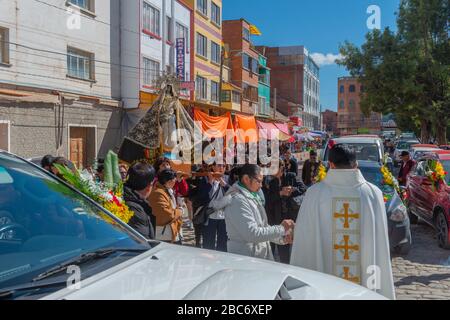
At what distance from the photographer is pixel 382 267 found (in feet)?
12.2

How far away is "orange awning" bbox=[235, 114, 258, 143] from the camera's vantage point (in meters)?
19.2

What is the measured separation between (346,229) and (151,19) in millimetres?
21441

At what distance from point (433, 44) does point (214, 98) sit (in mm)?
15529

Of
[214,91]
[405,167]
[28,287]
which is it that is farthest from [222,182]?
[214,91]

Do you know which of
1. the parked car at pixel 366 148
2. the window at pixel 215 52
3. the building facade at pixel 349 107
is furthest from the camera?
the building facade at pixel 349 107

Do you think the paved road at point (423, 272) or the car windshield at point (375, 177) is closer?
the paved road at point (423, 272)

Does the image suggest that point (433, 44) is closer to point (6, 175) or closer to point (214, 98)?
point (214, 98)

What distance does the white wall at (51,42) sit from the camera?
15.2 meters

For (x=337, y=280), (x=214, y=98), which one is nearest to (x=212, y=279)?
(x=337, y=280)

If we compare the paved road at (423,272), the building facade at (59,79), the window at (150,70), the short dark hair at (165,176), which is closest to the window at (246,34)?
the window at (150,70)

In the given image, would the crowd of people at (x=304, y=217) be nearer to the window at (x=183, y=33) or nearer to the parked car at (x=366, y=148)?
the parked car at (x=366, y=148)

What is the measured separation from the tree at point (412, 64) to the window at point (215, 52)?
33.9 ft

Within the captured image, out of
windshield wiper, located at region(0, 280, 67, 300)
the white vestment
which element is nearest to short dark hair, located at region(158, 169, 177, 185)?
the white vestment
